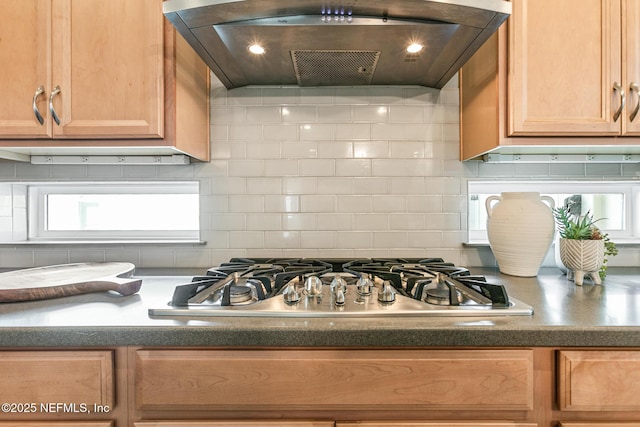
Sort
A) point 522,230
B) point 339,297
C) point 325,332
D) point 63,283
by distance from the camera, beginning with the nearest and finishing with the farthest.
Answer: point 325,332
point 339,297
point 63,283
point 522,230

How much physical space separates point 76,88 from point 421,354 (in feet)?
4.25

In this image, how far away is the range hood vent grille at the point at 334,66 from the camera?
1140 millimetres

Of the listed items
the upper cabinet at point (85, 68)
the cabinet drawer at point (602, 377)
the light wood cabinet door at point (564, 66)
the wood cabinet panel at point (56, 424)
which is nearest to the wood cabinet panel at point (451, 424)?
the cabinet drawer at point (602, 377)

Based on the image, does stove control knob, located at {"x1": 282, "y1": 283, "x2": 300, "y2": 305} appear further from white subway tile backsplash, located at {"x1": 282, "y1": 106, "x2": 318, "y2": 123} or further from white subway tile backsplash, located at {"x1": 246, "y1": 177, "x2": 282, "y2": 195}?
white subway tile backsplash, located at {"x1": 282, "y1": 106, "x2": 318, "y2": 123}

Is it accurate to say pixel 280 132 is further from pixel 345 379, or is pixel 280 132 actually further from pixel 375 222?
pixel 345 379

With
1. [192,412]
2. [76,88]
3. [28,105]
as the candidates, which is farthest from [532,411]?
[28,105]

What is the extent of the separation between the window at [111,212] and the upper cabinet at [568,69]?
4.10ft

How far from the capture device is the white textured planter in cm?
112

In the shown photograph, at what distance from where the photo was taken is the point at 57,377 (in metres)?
0.76

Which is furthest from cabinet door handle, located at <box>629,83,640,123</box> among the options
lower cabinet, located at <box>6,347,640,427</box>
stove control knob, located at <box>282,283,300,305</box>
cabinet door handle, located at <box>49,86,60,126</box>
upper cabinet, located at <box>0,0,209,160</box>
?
cabinet door handle, located at <box>49,86,60,126</box>

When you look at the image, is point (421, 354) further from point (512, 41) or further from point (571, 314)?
point (512, 41)

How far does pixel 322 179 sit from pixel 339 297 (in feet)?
2.31

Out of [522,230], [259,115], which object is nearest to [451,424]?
[522,230]

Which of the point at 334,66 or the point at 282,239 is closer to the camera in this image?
the point at 334,66
